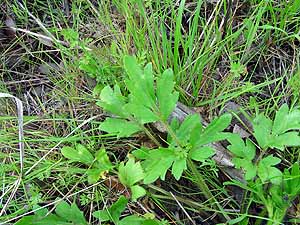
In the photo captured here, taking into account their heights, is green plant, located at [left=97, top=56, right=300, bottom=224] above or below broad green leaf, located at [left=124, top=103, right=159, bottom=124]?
below

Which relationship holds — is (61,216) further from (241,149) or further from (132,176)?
(241,149)

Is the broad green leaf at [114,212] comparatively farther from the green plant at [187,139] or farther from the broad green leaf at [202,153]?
the broad green leaf at [202,153]

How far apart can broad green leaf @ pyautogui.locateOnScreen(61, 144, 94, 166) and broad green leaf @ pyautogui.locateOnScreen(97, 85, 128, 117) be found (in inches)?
6.3

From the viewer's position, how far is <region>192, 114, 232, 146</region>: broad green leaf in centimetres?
145

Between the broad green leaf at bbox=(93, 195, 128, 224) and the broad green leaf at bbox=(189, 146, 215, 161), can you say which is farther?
the broad green leaf at bbox=(93, 195, 128, 224)

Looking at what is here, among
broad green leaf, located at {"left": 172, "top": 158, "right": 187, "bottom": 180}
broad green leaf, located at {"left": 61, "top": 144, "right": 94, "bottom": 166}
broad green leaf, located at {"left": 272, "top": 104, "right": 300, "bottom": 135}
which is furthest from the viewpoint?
broad green leaf, located at {"left": 61, "top": 144, "right": 94, "bottom": 166}

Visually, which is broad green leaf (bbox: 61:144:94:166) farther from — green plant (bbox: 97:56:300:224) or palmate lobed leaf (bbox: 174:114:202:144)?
palmate lobed leaf (bbox: 174:114:202:144)

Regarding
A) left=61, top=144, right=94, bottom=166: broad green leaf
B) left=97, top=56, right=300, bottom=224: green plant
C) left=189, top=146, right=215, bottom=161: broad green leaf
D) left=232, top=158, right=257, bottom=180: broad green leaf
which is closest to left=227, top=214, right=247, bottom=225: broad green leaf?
left=97, top=56, right=300, bottom=224: green plant

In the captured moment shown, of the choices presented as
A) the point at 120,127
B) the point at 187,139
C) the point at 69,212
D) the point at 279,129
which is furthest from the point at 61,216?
the point at 279,129

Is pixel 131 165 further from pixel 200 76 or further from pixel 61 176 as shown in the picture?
pixel 200 76

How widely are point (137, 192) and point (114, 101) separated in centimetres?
30

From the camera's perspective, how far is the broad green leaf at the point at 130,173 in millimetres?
1545

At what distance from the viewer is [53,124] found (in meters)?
1.81

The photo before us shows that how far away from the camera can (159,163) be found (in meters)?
1.43
